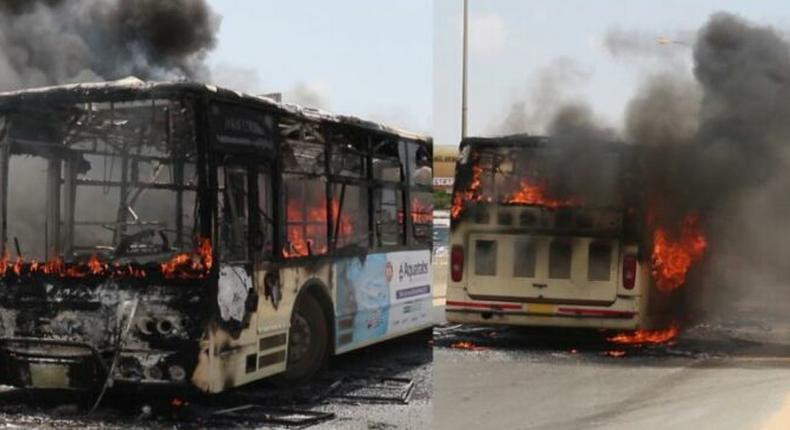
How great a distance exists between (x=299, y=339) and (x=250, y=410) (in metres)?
0.77

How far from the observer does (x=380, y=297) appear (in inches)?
282

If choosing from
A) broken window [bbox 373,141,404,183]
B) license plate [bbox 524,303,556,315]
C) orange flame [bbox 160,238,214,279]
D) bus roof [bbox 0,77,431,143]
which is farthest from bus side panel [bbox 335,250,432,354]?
orange flame [bbox 160,238,214,279]

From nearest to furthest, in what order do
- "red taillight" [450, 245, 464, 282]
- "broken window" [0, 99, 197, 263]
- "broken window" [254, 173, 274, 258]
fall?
"broken window" [0, 99, 197, 263] < "broken window" [254, 173, 274, 258] < "red taillight" [450, 245, 464, 282]

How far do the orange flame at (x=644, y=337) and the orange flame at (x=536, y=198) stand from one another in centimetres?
229

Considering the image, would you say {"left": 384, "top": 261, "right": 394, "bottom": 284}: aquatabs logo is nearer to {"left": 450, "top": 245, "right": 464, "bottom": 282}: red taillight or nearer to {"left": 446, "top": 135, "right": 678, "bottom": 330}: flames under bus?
{"left": 446, "top": 135, "right": 678, "bottom": 330}: flames under bus

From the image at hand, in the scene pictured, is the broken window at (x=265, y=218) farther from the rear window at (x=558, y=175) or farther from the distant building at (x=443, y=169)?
the distant building at (x=443, y=169)

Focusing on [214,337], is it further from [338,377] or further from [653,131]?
[653,131]

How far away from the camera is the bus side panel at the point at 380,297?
6672 millimetres

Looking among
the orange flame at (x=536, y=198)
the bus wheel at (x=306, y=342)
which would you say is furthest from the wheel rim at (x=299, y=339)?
the orange flame at (x=536, y=198)

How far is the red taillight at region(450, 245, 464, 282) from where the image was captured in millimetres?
6380

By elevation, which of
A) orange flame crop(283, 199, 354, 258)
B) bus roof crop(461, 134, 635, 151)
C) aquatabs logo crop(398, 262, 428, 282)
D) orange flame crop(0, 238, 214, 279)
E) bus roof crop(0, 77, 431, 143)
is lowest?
aquatabs logo crop(398, 262, 428, 282)

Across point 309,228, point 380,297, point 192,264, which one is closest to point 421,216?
point 380,297

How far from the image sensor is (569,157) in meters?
4.98

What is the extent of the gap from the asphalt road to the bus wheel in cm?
85
